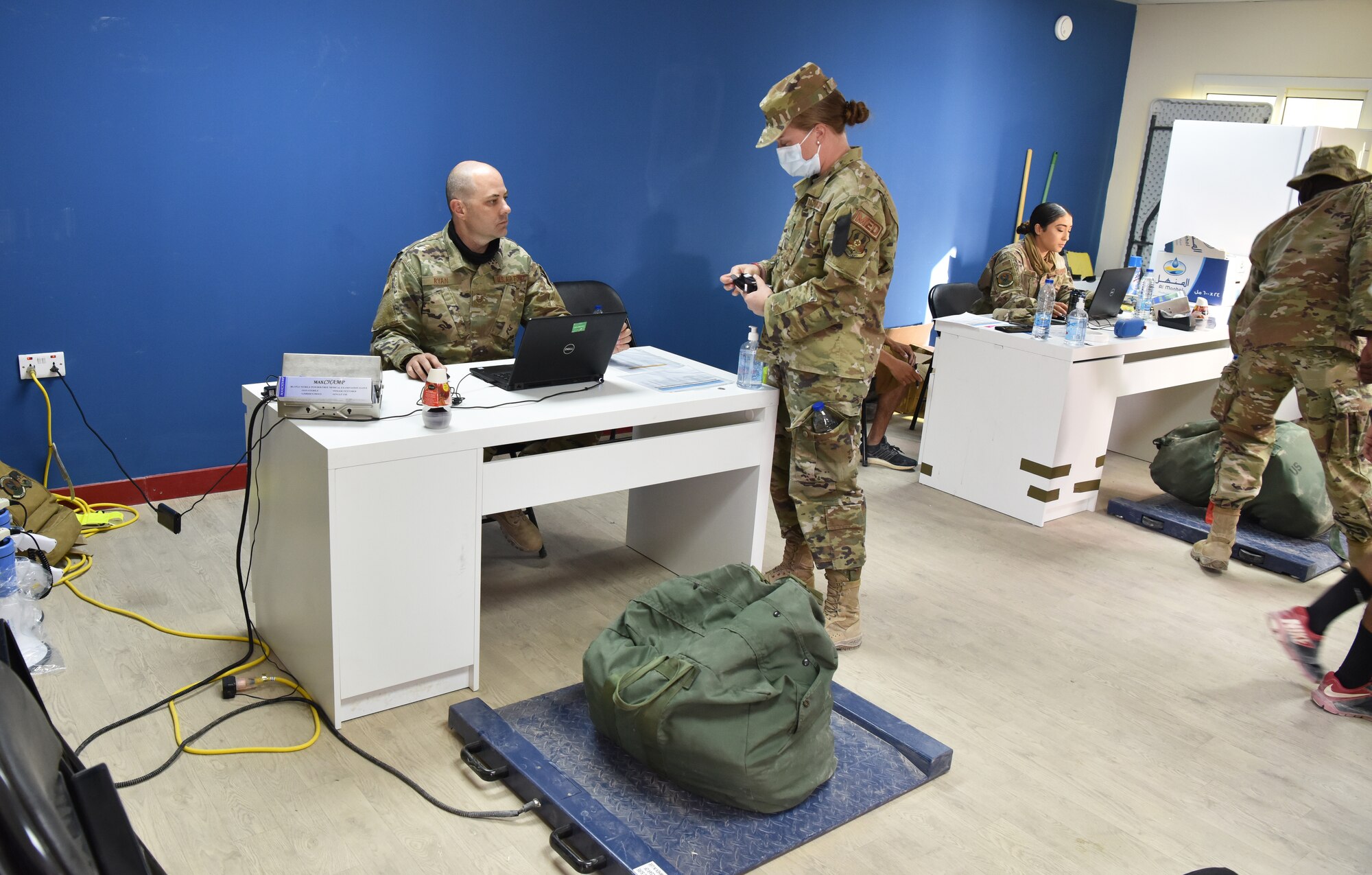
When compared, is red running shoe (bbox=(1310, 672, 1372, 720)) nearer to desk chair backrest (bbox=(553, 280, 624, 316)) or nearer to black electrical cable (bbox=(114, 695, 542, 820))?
black electrical cable (bbox=(114, 695, 542, 820))

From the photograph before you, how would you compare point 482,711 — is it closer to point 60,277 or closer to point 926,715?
point 926,715

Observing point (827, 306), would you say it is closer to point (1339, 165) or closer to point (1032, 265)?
point (1339, 165)

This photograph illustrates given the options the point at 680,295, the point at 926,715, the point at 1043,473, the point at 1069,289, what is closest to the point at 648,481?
the point at 926,715

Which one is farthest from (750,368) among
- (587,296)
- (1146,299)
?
→ (1146,299)

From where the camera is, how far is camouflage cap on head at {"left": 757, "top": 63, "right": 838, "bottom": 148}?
9.14 feet

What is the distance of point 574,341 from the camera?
2801 mm

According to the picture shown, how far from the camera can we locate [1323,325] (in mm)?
3418

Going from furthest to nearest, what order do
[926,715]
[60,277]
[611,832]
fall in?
[60,277] → [926,715] → [611,832]

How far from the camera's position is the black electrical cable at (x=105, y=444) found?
3576 mm

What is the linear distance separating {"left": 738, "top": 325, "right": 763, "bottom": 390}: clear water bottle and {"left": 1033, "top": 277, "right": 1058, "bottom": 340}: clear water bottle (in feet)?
5.13

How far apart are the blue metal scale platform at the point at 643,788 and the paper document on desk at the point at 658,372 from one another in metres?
0.93

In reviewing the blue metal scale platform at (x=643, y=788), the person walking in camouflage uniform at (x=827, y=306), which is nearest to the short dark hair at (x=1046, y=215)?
the person walking in camouflage uniform at (x=827, y=306)

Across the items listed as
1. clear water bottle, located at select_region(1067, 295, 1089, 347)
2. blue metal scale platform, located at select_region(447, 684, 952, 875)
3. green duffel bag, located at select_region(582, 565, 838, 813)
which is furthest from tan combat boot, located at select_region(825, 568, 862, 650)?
clear water bottle, located at select_region(1067, 295, 1089, 347)

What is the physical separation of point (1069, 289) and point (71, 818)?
183 inches
